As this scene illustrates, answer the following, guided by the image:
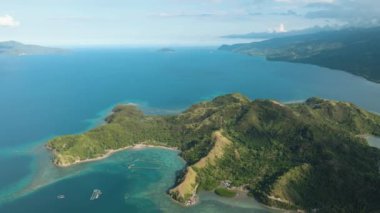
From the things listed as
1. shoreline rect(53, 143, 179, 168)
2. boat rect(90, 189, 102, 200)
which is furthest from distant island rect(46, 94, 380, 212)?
boat rect(90, 189, 102, 200)

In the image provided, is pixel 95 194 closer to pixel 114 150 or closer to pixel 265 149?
pixel 114 150

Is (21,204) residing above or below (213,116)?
below

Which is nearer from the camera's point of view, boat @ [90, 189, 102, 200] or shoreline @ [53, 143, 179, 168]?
boat @ [90, 189, 102, 200]

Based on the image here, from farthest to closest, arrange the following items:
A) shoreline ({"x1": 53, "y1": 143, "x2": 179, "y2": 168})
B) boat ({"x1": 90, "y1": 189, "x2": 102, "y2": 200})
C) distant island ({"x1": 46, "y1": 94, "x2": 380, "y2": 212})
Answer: shoreline ({"x1": 53, "y1": 143, "x2": 179, "y2": 168})
boat ({"x1": 90, "y1": 189, "x2": 102, "y2": 200})
distant island ({"x1": 46, "y1": 94, "x2": 380, "y2": 212})

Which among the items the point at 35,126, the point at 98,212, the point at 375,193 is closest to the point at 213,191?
the point at 98,212

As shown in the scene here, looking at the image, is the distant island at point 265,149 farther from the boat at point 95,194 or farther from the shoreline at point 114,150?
the boat at point 95,194

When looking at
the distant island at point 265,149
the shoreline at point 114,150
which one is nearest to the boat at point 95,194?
the distant island at point 265,149

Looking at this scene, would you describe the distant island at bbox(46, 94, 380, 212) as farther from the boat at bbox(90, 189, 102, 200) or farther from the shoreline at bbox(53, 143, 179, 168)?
the boat at bbox(90, 189, 102, 200)

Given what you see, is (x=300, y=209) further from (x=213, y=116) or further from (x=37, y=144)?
(x=37, y=144)
